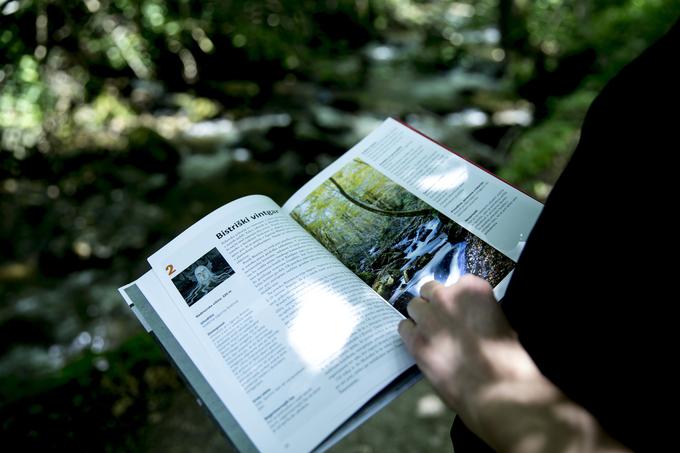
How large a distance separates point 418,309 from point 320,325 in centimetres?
18

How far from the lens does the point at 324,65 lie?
6.34 meters

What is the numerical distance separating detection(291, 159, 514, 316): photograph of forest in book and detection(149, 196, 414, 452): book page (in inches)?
1.8

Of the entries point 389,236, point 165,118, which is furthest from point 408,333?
point 165,118

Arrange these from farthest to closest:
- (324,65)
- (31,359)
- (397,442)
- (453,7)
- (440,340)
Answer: (453,7) → (324,65) → (31,359) → (397,442) → (440,340)

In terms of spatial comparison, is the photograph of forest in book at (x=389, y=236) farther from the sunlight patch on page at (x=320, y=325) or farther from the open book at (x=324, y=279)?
the sunlight patch on page at (x=320, y=325)

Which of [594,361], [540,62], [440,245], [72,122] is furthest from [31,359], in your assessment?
[540,62]

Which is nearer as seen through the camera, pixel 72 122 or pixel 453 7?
pixel 72 122

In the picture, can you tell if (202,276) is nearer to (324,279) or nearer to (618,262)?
(324,279)

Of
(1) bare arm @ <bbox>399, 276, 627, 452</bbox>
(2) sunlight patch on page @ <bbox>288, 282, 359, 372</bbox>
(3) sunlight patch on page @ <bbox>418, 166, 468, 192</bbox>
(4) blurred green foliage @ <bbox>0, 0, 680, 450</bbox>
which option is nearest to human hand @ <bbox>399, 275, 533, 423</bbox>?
(1) bare arm @ <bbox>399, 276, 627, 452</bbox>

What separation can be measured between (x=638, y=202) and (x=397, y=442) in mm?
1687

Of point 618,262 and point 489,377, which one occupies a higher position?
point 618,262

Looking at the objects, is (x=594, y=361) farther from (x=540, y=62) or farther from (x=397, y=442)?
(x=540, y=62)

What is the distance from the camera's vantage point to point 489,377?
67 centimetres

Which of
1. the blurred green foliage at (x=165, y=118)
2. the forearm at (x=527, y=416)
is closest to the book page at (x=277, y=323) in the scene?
the forearm at (x=527, y=416)
